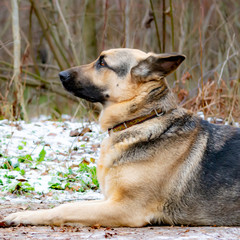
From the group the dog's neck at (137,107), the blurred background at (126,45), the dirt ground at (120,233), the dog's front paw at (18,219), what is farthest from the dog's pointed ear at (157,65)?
the blurred background at (126,45)

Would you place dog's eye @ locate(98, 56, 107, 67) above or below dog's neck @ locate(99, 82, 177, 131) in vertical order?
above

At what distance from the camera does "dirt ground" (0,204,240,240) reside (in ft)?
9.78

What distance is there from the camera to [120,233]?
3.16m

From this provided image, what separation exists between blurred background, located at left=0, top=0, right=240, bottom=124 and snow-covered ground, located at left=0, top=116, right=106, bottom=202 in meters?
0.68

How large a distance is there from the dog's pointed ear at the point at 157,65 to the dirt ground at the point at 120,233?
1.47m

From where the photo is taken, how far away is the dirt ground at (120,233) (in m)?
2.98

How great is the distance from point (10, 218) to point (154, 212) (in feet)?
4.07

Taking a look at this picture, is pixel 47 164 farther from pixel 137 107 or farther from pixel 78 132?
pixel 137 107

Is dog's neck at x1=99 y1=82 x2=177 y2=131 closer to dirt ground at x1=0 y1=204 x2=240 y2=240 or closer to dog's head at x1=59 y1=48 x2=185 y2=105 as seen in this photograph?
dog's head at x1=59 y1=48 x2=185 y2=105

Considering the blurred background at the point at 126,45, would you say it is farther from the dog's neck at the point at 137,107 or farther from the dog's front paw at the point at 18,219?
the dog's front paw at the point at 18,219

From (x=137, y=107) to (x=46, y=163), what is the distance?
6.98 ft

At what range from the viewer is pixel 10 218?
11.4ft

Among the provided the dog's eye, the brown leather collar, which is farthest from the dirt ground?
the dog's eye

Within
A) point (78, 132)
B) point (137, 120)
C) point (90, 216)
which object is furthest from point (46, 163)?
point (90, 216)
